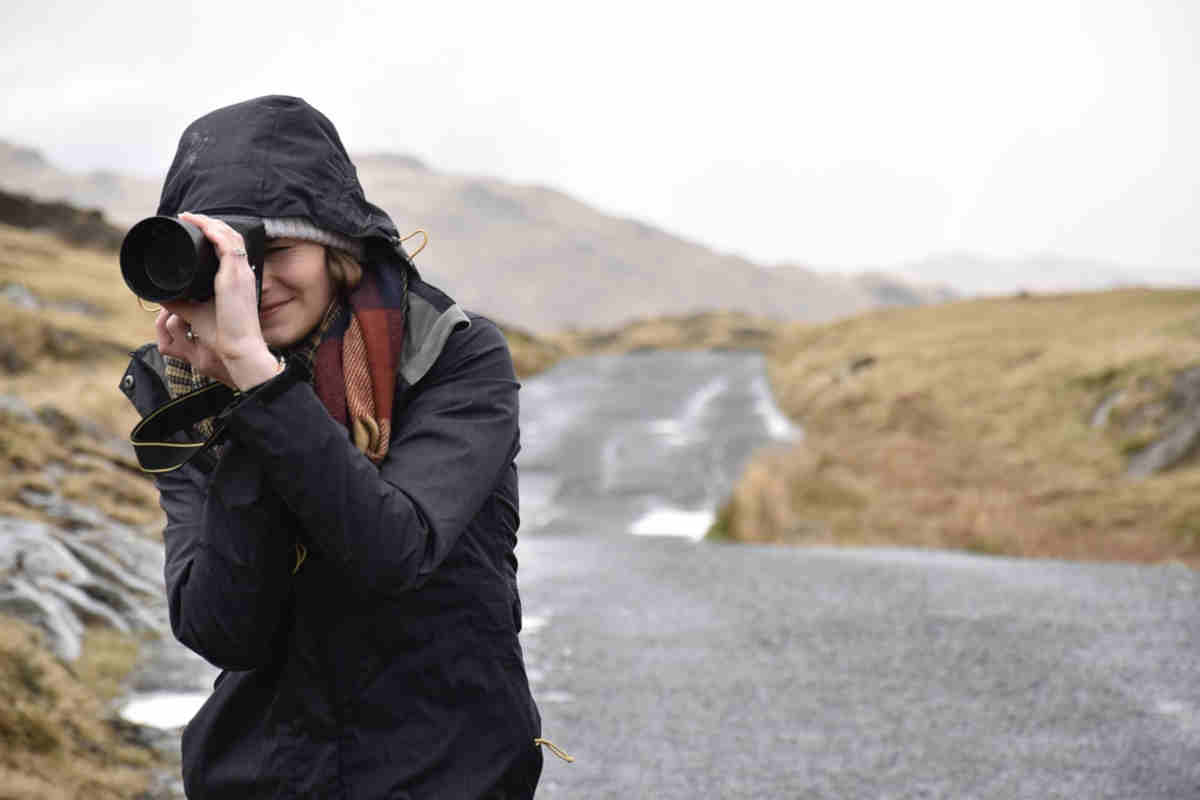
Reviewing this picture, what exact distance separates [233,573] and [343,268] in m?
0.52

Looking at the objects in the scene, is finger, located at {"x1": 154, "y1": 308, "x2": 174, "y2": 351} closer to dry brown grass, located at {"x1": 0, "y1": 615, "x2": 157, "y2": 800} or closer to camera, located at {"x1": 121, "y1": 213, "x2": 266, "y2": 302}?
camera, located at {"x1": 121, "y1": 213, "x2": 266, "y2": 302}

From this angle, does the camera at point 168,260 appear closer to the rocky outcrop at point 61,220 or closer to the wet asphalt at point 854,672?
the wet asphalt at point 854,672

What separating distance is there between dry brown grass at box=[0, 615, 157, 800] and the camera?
9.05ft

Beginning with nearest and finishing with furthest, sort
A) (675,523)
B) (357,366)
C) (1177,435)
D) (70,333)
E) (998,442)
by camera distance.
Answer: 1. (357,366)
2. (675,523)
3. (1177,435)
4. (998,442)
5. (70,333)

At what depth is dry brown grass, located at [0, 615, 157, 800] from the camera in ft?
12.6

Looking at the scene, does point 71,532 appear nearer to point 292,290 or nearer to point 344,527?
point 292,290

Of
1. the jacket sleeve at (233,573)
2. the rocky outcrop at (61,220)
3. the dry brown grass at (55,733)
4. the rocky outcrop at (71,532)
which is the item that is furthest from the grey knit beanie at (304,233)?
the rocky outcrop at (61,220)

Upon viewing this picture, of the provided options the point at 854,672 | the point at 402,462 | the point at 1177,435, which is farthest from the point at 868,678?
the point at 1177,435

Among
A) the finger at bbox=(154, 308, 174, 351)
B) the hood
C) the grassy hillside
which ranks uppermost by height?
the hood

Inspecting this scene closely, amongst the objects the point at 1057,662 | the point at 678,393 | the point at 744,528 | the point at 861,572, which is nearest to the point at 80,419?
the point at 744,528

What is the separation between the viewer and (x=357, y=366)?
174 centimetres

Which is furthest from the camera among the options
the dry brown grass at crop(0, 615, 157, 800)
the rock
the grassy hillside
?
the rock

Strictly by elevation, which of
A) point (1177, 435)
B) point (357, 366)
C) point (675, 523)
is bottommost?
point (675, 523)

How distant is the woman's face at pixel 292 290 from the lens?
172 cm
